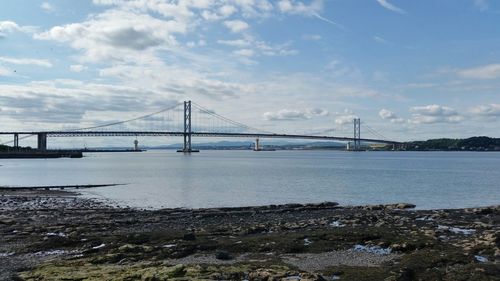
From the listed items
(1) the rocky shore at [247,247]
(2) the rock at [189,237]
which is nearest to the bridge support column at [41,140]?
(1) the rocky shore at [247,247]

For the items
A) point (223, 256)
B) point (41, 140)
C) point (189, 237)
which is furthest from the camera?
point (41, 140)

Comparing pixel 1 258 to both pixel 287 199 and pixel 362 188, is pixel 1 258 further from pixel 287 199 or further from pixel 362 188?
pixel 362 188

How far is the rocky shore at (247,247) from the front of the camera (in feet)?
36.1

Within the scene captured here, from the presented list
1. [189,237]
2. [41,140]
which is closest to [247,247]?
[189,237]

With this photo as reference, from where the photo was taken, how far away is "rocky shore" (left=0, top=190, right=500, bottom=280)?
11.0 meters

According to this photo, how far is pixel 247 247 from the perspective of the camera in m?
14.1

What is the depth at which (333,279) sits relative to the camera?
35.2 feet

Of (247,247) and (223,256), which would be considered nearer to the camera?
(223,256)

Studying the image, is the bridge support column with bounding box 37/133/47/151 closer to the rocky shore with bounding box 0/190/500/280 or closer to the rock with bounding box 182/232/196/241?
the rocky shore with bounding box 0/190/500/280

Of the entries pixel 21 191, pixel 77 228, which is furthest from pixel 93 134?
pixel 77 228

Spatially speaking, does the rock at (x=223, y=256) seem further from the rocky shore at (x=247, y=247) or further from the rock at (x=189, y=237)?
the rock at (x=189, y=237)

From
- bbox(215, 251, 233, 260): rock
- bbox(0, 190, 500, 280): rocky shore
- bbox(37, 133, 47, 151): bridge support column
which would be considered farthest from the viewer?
bbox(37, 133, 47, 151): bridge support column

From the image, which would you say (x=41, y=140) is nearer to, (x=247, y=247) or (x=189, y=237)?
(x=189, y=237)

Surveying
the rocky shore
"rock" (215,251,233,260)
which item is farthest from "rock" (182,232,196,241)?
"rock" (215,251,233,260)
